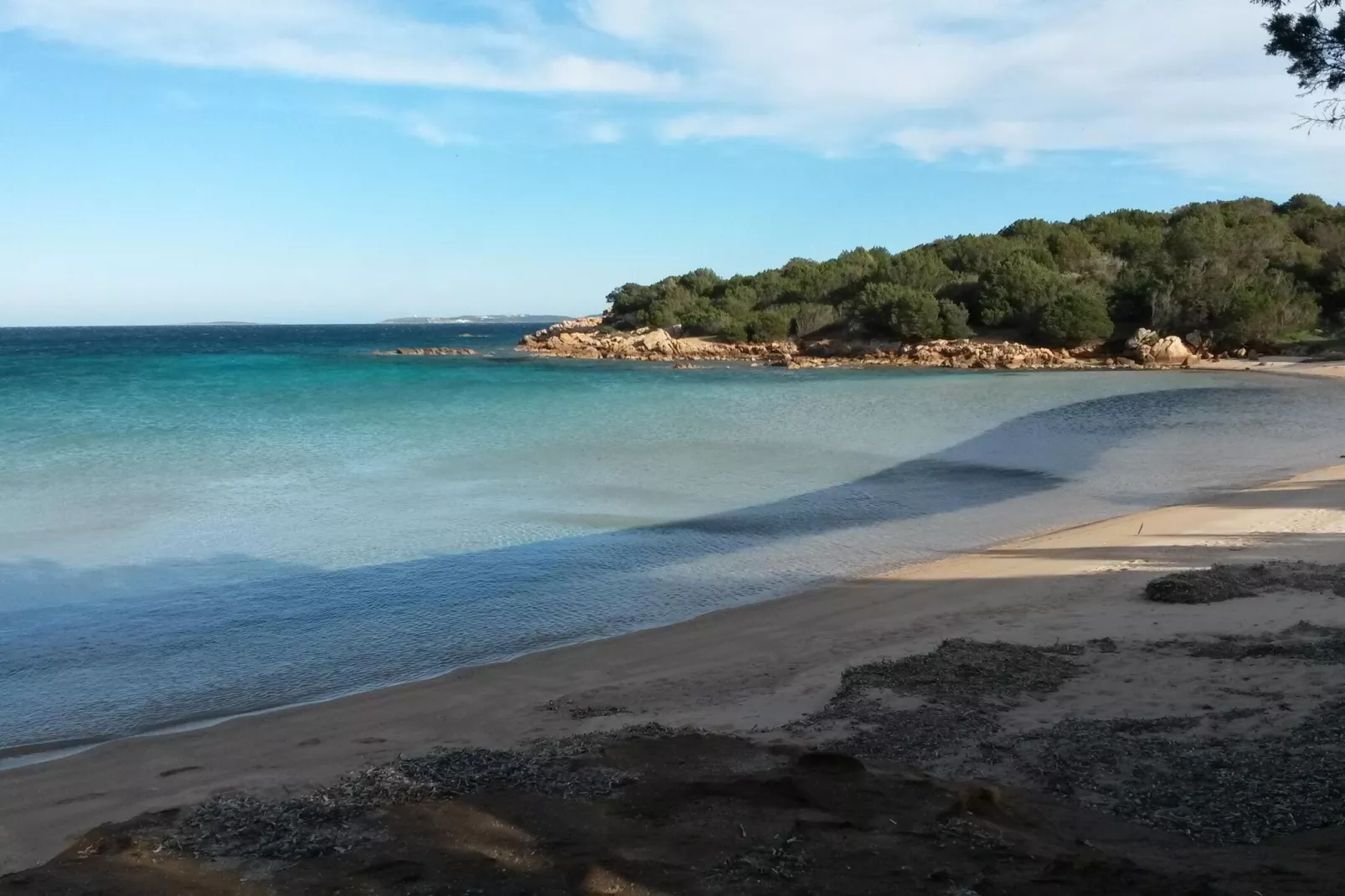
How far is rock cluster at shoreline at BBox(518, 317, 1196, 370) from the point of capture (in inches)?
1617

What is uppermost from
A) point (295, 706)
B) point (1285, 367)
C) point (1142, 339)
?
point (1142, 339)

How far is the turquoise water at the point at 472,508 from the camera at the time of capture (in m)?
Answer: 7.47

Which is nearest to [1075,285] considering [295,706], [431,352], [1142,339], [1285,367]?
[1142,339]

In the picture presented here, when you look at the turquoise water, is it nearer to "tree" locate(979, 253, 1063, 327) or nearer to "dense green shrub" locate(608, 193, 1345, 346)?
"dense green shrub" locate(608, 193, 1345, 346)

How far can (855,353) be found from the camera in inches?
1917

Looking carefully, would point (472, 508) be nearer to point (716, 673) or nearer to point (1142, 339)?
point (716, 673)

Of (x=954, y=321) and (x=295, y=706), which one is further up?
(x=954, y=321)

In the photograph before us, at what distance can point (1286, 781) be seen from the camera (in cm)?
417

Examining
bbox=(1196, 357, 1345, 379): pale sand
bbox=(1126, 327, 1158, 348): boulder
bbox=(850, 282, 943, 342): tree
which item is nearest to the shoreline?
bbox=(1196, 357, 1345, 379): pale sand

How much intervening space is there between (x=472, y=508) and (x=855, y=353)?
37.6 meters

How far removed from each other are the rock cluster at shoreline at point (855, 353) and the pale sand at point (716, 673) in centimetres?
3287

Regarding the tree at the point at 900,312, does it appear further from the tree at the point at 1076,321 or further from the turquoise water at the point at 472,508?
the turquoise water at the point at 472,508

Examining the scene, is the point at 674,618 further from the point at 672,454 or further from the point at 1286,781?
the point at 672,454

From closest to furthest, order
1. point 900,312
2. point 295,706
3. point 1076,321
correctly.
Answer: point 295,706, point 1076,321, point 900,312
